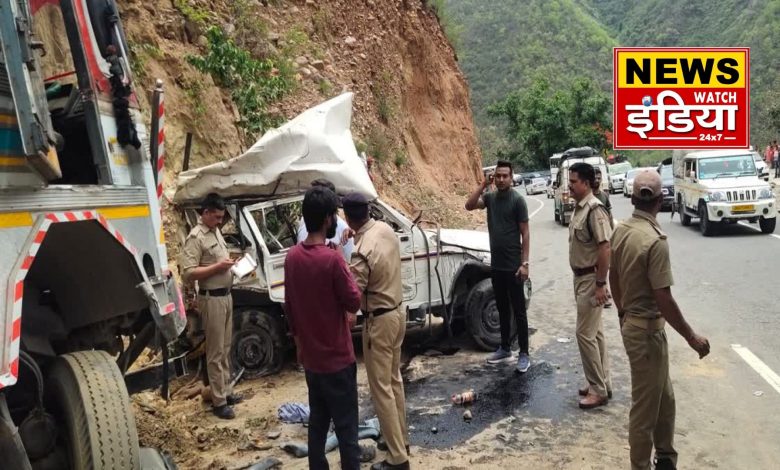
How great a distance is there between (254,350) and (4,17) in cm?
404

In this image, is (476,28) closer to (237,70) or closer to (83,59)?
(237,70)

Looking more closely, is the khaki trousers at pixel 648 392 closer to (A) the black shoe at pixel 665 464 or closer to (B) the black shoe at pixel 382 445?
(A) the black shoe at pixel 665 464

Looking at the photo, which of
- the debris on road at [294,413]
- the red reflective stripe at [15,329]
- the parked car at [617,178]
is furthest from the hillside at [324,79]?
the parked car at [617,178]

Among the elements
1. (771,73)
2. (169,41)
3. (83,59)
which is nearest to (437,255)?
(83,59)

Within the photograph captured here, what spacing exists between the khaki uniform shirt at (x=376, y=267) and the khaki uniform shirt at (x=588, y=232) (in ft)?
→ 5.68

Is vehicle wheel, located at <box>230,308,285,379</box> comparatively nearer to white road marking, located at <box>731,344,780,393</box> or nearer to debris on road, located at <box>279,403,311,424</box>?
debris on road, located at <box>279,403,311,424</box>

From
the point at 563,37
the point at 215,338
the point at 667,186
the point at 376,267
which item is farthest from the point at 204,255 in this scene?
the point at 563,37

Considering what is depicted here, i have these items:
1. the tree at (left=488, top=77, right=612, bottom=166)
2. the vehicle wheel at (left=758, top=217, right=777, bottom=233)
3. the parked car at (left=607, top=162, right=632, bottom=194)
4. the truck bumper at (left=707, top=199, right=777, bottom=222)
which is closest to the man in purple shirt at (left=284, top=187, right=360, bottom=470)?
the truck bumper at (left=707, top=199, right=777, bottom=222)

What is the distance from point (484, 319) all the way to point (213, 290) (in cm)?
280

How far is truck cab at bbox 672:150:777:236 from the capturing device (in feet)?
44.2

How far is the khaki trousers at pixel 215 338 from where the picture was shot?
17.1 ft

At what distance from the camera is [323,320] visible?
3.50 m

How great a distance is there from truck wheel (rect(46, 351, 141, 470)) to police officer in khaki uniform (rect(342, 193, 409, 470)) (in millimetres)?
1496

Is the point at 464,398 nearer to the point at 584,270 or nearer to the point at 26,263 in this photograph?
the point at 584,270
